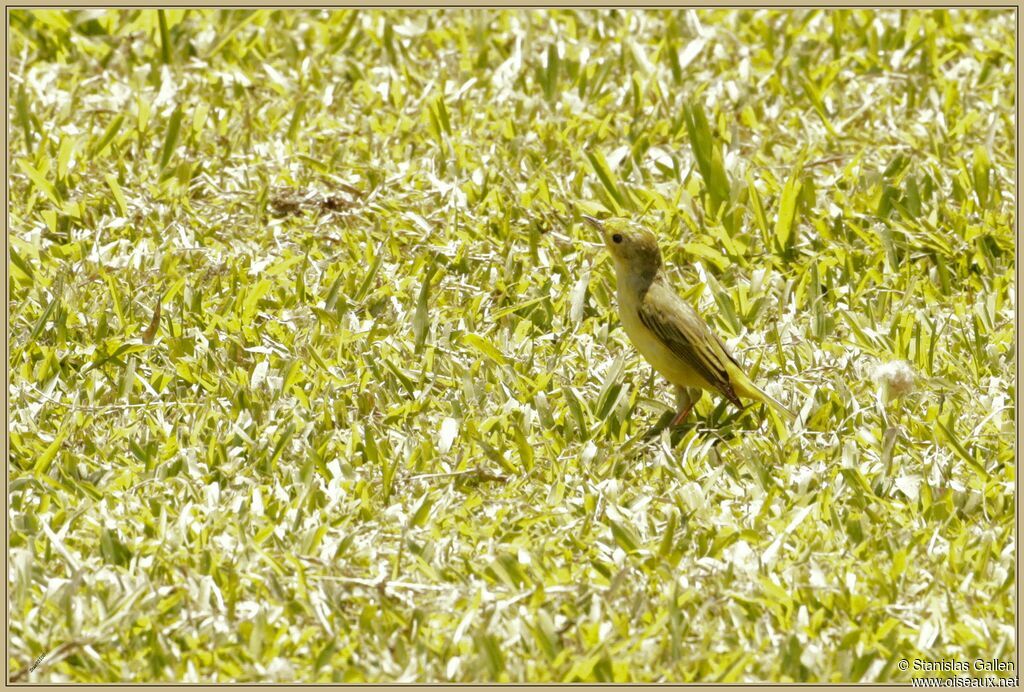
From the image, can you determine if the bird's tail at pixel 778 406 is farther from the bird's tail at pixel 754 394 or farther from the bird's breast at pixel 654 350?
the bird's breast at pixel 654 350

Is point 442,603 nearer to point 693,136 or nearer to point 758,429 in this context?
point 758,429

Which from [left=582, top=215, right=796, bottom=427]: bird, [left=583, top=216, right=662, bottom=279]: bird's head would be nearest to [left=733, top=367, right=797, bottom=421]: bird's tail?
[left=582, top=215, right=796, bottom=427]: bird

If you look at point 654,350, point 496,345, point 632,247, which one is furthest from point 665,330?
point 496,345

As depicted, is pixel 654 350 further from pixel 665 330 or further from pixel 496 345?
pixel 496 345

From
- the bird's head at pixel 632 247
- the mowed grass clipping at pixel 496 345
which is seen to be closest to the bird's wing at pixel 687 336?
the bird's head at pixel 632 247

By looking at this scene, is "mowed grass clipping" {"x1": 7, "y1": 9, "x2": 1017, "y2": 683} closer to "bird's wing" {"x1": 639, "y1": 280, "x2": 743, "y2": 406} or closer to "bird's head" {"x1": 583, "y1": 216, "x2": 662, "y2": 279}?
"bird's wing" {"x1": 639, "y1": 280, "x2": 743, "y2": 406}

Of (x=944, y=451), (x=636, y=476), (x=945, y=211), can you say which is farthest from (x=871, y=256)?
(x=636, y=476)
